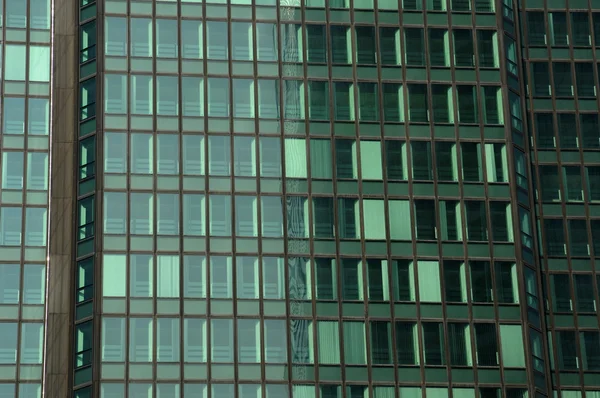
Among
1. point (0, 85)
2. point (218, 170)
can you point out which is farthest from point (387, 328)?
point (0, 85)

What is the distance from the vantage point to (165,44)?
322 feet

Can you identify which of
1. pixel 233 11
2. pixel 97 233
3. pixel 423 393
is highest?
pixel 233 11

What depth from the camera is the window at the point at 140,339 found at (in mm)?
91500

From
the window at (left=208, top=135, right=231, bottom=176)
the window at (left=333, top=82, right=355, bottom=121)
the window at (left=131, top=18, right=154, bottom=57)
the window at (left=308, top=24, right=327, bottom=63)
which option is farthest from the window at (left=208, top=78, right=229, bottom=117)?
the window at (left=333, top=82, right=355, bottom=121)

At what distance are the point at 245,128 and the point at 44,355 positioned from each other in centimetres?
1743

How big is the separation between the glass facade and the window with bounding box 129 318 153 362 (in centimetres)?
834

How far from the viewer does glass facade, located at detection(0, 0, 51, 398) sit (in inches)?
3863

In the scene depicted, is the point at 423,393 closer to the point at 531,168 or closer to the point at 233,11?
the point at 531,168

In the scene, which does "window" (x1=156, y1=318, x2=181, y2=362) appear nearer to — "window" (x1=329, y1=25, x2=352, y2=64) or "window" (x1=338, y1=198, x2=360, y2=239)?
"window" (x1=338, y1=198, x2=360, y2=239)

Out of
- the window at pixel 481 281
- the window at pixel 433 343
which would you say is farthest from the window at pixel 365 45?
the window at pixel 433 343

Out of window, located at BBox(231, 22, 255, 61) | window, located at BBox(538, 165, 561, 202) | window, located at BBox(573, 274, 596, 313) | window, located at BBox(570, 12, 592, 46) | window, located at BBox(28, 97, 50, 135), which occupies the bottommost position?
window, located at BBox(573, 274, 596, 313)

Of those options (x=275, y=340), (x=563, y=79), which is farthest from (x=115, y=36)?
(x=563, y=79)

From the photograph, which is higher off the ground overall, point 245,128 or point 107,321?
point 245,128

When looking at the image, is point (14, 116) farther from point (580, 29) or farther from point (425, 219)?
point (580, 29)
